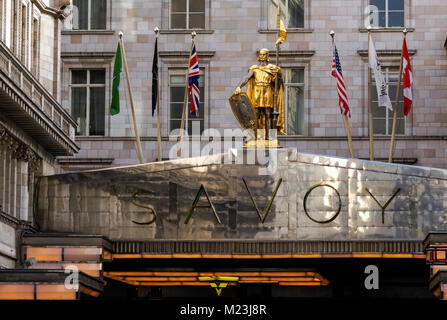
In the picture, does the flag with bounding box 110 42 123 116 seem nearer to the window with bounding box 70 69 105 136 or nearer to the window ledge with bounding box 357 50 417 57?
the window with bounding box 70 69 105 136

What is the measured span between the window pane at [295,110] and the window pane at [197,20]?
16.4 feet

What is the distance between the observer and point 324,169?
50.0m

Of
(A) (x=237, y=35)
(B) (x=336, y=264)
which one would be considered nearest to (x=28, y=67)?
(B) (x=336, y=264)

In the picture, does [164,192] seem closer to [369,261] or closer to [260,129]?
[260,129]

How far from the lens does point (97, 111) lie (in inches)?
2566

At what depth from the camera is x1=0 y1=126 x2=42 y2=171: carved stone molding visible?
45.2 metres

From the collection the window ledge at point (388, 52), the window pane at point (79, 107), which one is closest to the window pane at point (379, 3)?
the window ledge at point (388, 52)

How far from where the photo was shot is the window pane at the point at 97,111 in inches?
2557

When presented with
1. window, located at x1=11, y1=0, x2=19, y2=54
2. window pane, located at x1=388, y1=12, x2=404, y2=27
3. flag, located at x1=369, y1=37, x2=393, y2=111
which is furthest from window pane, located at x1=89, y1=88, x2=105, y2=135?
window, located at x1=11, y1=0, x2=19, y2=54

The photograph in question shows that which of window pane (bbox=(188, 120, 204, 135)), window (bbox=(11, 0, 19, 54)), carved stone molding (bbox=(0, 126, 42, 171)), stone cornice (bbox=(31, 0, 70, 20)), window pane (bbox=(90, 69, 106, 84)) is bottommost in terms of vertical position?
carved stone molding (bbox=(0, 126, 42, 171))

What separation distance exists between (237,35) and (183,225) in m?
17.5

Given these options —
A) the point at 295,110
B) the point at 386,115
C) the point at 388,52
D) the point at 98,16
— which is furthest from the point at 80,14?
the point at 386,115

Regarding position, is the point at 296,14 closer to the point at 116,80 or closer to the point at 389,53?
the point at 389,53

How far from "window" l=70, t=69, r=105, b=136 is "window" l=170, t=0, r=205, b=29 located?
13.4 ft
